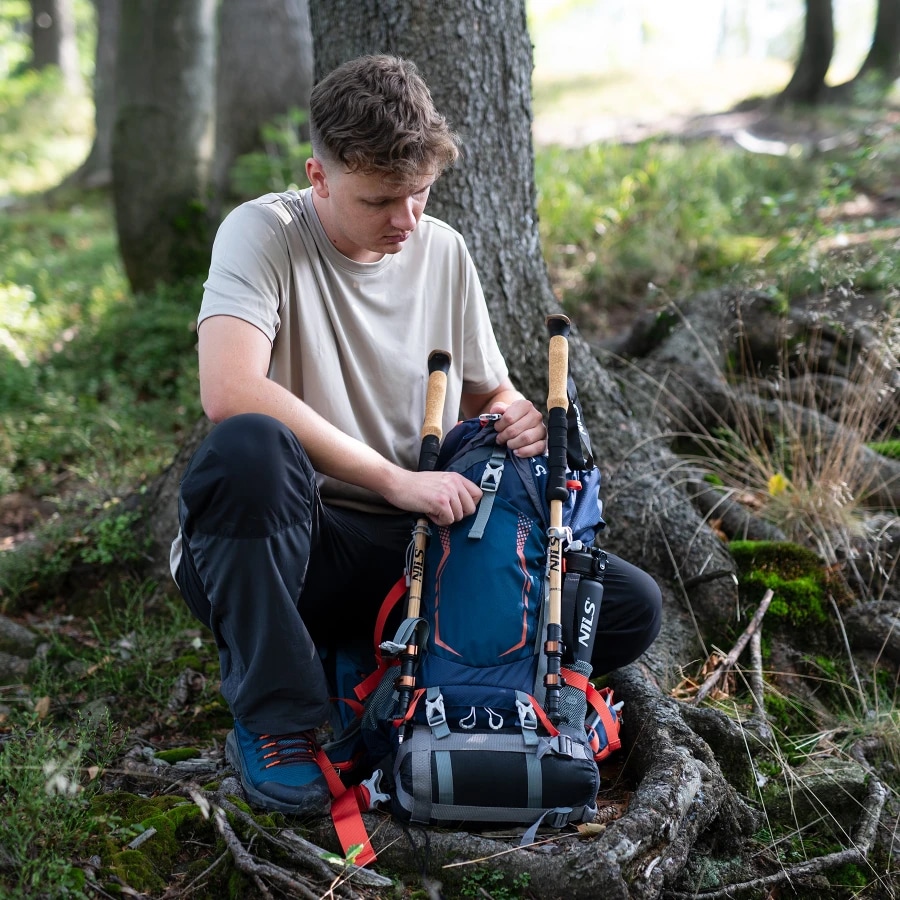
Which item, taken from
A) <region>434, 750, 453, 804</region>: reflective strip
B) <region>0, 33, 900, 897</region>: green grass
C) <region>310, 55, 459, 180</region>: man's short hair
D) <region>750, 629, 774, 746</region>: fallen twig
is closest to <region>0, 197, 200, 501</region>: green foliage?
<region>0, 33, 900, 897</region>: green grass

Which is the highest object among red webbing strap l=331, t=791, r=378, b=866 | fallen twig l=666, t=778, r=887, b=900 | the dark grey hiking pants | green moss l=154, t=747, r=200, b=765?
the dark grey hiking pants

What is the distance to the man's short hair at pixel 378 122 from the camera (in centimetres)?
248

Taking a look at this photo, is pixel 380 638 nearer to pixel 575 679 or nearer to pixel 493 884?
pixel 575 679

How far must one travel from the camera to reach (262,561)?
7.50ft

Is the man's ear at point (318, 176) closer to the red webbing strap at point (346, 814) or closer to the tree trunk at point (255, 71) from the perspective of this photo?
the red webbing strap at point (346, 814)

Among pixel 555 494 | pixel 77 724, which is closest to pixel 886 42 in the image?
pixel 555 494

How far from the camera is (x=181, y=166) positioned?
24.6 feet

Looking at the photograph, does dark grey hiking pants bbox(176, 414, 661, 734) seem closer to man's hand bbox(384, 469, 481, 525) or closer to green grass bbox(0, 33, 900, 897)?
man's hand bbox(384, 469, 481, 525)

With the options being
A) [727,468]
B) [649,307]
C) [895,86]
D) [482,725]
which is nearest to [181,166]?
[649,307]

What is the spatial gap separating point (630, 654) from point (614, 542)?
32.0 inches

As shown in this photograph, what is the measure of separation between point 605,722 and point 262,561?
114 cm

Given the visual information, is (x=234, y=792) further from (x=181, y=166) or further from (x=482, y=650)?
(x=181, y=166)

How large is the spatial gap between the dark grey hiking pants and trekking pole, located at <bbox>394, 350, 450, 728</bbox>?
0.78 ft

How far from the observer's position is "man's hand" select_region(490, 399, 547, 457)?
9.05 feet
